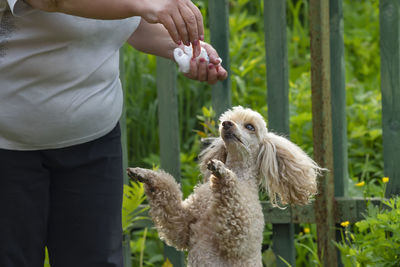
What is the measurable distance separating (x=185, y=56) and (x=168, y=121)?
0.88 metres

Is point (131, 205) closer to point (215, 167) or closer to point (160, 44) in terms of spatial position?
point (160, 44)

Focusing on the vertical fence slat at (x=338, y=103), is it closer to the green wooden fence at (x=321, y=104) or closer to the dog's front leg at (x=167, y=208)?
the green wooden fence at (x=321, y=104)

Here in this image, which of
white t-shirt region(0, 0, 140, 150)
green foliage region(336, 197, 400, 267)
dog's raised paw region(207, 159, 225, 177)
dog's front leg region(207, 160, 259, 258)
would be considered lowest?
green foliage region(336, 197, 400, 267)

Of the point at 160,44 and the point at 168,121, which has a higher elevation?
the point at 160,44

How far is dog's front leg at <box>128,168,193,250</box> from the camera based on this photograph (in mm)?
1877

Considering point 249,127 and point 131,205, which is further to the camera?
point 131,205

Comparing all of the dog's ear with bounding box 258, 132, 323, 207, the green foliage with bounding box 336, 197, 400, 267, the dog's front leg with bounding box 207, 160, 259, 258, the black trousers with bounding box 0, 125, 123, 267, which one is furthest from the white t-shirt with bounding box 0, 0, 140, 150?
the green foliage with bounding box 336, 197, 400, 267

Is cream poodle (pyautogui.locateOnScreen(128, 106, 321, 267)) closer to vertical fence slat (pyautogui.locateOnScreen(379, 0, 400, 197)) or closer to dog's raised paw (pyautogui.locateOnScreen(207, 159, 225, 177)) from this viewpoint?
dog's raised paw (pyautogui.locateOnScreen(207, 159, 225, 177))

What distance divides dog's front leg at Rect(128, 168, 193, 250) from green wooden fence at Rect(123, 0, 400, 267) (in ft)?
2.51

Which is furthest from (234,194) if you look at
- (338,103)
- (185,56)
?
(338,103)

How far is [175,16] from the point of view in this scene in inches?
57.0

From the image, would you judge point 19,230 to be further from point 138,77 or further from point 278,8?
point 138,77

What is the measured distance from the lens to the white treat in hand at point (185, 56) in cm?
182

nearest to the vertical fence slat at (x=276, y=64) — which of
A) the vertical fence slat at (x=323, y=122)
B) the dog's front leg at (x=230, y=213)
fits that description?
the vertical fence slat at (x=323, y=122)
